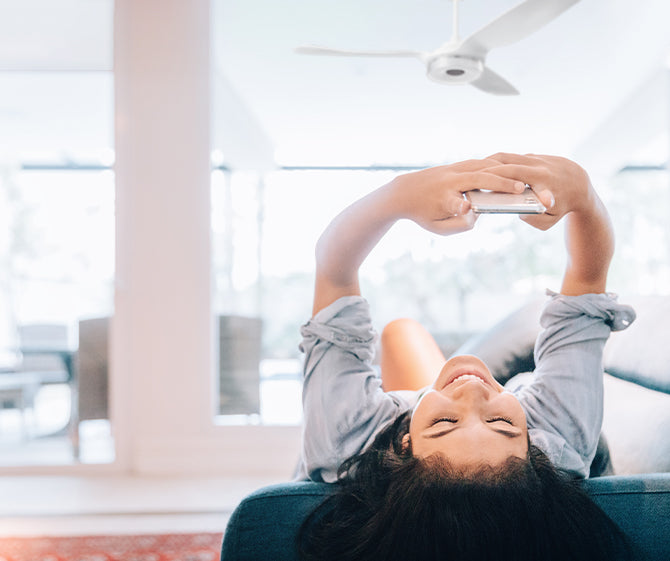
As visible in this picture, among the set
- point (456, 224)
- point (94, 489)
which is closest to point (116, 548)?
point (94, 489)

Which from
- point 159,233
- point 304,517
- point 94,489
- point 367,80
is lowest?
point 94,489

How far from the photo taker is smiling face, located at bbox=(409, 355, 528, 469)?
812mm

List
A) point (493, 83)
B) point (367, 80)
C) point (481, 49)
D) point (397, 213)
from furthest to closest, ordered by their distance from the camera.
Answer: point (367, 80) → point (493, 83) → point (481, 49) → point (397, 213)

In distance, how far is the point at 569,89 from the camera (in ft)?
12.0

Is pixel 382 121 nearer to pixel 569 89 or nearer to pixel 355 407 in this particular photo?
pixel 569 89

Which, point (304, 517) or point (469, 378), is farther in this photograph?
point (469, 378)

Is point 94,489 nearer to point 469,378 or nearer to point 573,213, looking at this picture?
point 469,378

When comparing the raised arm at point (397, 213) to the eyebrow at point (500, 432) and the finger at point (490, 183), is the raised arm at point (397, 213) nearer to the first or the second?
the finger at point (490, 183)

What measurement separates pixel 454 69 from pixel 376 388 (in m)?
1.74

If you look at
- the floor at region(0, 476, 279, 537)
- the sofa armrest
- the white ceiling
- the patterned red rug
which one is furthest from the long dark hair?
the white ceiling

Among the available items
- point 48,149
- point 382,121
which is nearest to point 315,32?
point 382,121

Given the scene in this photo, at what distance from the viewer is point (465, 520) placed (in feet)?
2.46

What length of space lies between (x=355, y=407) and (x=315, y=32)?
2762mm

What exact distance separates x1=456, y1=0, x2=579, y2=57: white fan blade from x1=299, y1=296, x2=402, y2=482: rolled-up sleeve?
1.54 metres
